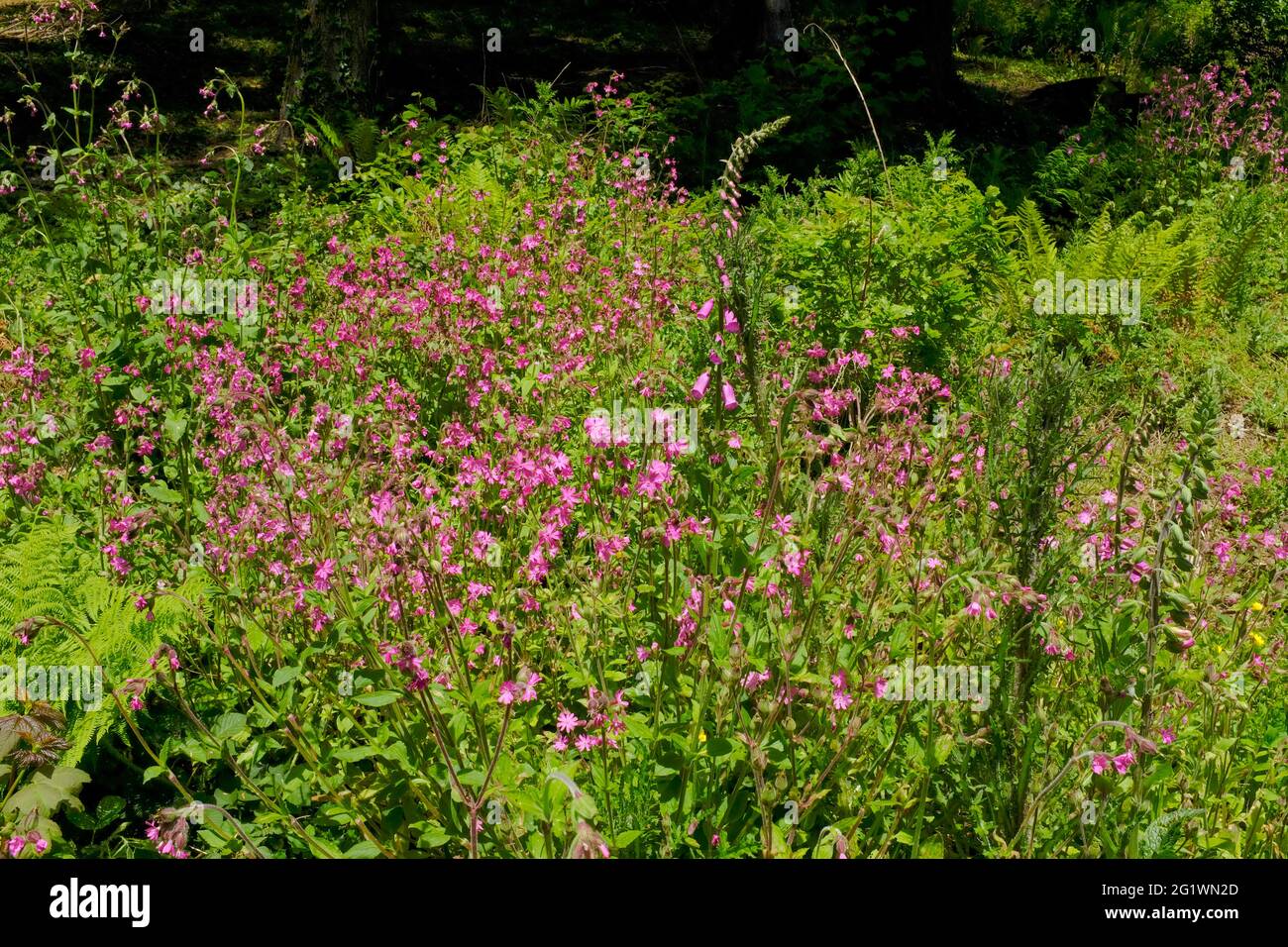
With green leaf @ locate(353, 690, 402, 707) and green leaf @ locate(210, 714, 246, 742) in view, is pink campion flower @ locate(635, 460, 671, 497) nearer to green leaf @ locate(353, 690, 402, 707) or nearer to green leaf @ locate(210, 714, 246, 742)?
green leaf @ locate(353, 690, 402, 707)

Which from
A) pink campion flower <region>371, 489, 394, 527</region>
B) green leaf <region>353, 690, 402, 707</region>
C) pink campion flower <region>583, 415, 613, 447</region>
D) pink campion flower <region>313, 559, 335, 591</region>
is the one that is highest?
pink campion flower <region>583, 415, 613, 447</region>

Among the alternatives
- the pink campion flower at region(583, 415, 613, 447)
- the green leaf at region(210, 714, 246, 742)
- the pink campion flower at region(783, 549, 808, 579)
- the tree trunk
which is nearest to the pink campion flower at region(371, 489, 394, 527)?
the green leaf at region(210, 714, 246, 742)

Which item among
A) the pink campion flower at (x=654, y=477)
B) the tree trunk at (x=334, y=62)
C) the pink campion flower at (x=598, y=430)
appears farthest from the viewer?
the tree trunk at (x=334, y=62)

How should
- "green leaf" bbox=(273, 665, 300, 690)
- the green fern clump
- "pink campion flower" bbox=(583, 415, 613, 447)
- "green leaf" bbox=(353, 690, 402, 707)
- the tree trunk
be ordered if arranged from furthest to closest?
the tree trunk, "pink campion flower" bbox=(583, 415, 613, 447), the green fern clump, "green leaf" bbox=(273, 665, 300, 690), "green leaf" bbox=(353, 690, 402, 707)

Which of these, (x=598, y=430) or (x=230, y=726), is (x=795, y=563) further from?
(x=230, y=726)

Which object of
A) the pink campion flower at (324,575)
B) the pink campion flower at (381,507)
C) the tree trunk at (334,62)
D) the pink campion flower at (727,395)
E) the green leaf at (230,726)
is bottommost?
the green leaf at (230,726)

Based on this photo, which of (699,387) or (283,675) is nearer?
(283,675)

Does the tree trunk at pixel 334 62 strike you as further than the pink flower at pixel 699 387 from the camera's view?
Yes

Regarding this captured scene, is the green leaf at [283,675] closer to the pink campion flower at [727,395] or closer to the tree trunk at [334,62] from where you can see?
the pink campion flower at [727,395]

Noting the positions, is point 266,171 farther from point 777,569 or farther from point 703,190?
point 777,569

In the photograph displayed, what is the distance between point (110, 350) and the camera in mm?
4273

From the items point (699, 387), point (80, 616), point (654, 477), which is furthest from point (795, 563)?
point (80, 616)

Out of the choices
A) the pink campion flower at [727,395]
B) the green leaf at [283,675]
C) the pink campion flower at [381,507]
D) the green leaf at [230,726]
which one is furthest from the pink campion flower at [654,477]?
the green leaf at [230,726]

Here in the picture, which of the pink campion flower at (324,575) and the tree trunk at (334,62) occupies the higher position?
the tree trunk at (334,62)
